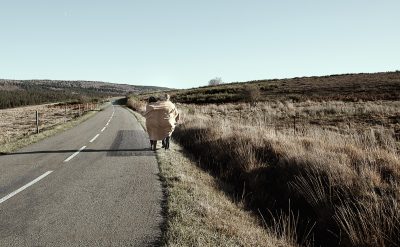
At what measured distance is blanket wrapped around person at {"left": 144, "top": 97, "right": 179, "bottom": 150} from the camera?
12445 millimetres

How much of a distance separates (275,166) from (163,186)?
130 inches

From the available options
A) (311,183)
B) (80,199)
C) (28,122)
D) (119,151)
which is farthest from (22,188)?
(28,122)

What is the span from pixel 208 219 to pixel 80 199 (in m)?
2.58

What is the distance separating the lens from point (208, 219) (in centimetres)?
546

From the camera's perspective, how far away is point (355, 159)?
827 centimetres

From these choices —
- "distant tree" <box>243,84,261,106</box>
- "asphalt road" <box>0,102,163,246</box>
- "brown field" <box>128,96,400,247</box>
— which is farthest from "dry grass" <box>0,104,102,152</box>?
"distant tree" <box>243,84,261,106</box>

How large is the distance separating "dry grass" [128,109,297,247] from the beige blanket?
3.85 meters

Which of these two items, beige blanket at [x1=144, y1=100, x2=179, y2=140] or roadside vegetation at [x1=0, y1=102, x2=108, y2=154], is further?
roadside vegetation at [x1=0, y1=102, x2=108, y2=154]

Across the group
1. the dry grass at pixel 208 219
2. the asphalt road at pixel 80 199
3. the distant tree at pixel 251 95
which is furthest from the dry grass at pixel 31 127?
the distant tree at pixel 251 95

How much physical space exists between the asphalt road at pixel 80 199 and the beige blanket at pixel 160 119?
0.83 metres

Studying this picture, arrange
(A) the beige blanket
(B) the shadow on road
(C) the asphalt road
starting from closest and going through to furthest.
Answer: (C) the asphalt road, (B) the shadow on road, (A) the beige blanket

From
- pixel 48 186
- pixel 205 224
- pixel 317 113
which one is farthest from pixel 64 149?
pixel 317 113

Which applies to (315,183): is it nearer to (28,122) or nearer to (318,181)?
(318,181)

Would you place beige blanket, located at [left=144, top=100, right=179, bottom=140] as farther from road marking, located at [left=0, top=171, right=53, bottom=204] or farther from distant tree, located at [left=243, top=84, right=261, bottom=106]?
distant tree, located at [left=243, top=84, right=261, bottom=106]
